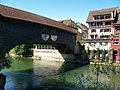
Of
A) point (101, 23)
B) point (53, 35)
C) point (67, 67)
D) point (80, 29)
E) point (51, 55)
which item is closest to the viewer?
point (53, 35)

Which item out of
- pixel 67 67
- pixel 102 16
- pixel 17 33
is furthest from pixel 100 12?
pixel 17 33

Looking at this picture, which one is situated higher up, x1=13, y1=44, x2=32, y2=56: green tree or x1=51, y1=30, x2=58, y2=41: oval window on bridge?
x1=51, y1=30, x2=58, y2=41: oval window on bridge

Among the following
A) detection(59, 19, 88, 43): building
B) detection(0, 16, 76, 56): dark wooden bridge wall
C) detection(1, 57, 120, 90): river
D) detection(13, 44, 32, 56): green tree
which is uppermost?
detection(59, 19, 88, 43): building

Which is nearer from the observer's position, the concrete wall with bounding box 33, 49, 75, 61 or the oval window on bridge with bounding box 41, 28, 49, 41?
the oval window on bridge with bounding box 41, 28, 49, 41

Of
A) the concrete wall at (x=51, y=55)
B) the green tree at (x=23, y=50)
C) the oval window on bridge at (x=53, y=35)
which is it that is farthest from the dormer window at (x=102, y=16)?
the oval window on bridge at (x=53, y=35)

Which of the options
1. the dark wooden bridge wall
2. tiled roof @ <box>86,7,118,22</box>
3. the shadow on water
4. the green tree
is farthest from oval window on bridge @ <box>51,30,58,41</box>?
tiled roof @ <box>86,7,118,22</box>

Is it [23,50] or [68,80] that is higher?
[23,50]

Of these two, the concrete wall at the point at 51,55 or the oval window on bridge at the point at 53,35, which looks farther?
the concrete wall at the point at 51,55

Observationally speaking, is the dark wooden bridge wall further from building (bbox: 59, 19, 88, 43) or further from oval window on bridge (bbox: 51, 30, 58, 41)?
building (bbox: 59, 19, 88, 43)

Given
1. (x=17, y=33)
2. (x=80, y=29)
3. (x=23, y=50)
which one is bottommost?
(x=23, y=50)

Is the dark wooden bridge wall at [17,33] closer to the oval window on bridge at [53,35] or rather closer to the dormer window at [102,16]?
the oval window on bridge at [53,35]

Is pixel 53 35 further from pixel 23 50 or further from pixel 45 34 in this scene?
pixel 23 50

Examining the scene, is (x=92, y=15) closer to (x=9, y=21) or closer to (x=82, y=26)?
(x=82, y=26)

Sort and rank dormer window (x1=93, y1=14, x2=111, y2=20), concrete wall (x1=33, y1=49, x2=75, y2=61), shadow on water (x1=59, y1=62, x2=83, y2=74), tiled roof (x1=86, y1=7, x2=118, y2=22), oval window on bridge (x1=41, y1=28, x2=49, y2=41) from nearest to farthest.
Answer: oval window on bridge (x1=41, y1=28, x2=49, y2=41) → shadow on water (x1=59, y1=62, x2=83, y2=74) → concrete wall (x1=33, y1=49, x2=75, y2=61) → dormer window (x1=93, y1=14, x2=111, y2=20) → tiled roof (x1=86, y1=7, x2=118, y2=22)
